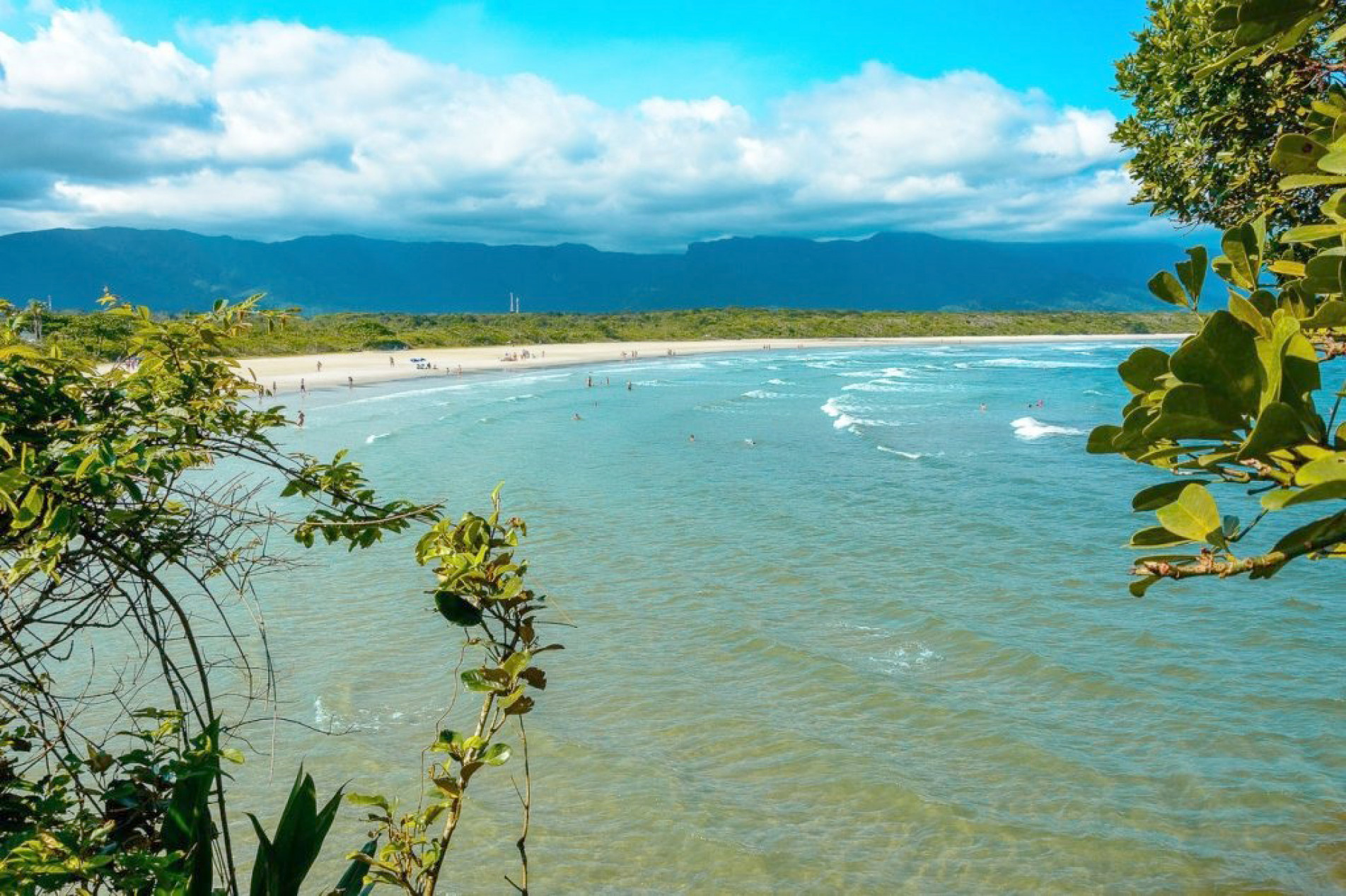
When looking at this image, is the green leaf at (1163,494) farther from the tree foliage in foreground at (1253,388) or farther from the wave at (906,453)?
the wave at (906,453)

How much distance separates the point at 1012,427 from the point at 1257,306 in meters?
33.7

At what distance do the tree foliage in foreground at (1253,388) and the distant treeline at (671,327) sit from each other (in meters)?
66.3

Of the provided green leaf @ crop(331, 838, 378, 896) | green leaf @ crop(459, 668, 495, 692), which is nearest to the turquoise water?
green leaf @ crop(331, 838, 378, 896)

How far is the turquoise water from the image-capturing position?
22.2 ft

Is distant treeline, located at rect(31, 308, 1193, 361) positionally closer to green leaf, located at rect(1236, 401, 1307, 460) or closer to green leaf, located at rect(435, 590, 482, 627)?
green leaf, located at rect(435, 590, 482, 627)

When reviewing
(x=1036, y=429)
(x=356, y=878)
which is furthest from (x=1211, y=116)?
(x=1036, y=429)

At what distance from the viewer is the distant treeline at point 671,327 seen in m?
79.8

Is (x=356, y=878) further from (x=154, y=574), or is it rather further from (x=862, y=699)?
(x=862, y=699)

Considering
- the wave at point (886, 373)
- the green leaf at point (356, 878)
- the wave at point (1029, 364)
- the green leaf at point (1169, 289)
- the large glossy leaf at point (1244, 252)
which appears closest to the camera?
the large glossy leaf at point (1244, 252)

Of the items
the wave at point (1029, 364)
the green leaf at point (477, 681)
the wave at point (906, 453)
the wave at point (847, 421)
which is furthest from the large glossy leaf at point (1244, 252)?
the wave at point (1029, 364)

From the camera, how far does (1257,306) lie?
1.39m

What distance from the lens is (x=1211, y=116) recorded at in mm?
4668

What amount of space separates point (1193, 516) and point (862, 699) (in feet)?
28.9

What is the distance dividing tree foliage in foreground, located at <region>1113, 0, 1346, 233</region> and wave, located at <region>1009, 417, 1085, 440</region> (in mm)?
25080
